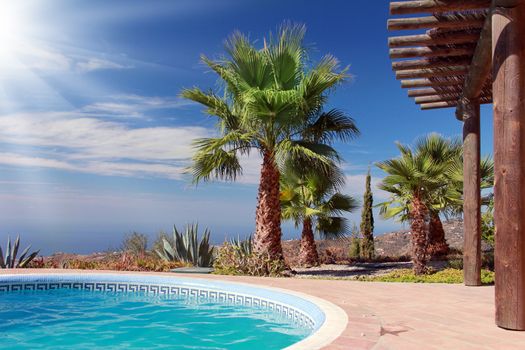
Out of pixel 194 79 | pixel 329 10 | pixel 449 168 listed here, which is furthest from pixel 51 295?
pixel 329 10

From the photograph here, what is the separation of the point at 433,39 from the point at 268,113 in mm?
5255

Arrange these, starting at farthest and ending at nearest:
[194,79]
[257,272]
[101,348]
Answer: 1. [194,79]
2. [257,272]
3. [101,348]

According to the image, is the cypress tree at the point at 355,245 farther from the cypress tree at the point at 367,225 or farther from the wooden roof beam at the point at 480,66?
the wooden roof beam at the point at 480,66

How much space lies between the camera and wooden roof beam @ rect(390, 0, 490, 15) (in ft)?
21.6

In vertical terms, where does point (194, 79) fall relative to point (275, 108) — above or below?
above

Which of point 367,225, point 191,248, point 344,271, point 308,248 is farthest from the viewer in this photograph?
point 367,225

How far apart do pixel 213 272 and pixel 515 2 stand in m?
9.06

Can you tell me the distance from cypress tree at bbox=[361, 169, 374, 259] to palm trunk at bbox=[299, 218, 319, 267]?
14.0 feet

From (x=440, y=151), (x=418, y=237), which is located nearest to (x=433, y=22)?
(x=418, y=237)

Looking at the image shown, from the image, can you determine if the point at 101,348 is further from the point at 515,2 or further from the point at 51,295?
the point at 515,2

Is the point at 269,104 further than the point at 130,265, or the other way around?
the point at 130,265

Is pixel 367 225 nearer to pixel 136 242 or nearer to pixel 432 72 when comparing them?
pixel 136 242

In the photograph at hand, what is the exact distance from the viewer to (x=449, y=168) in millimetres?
14484

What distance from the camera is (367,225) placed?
2178cm
